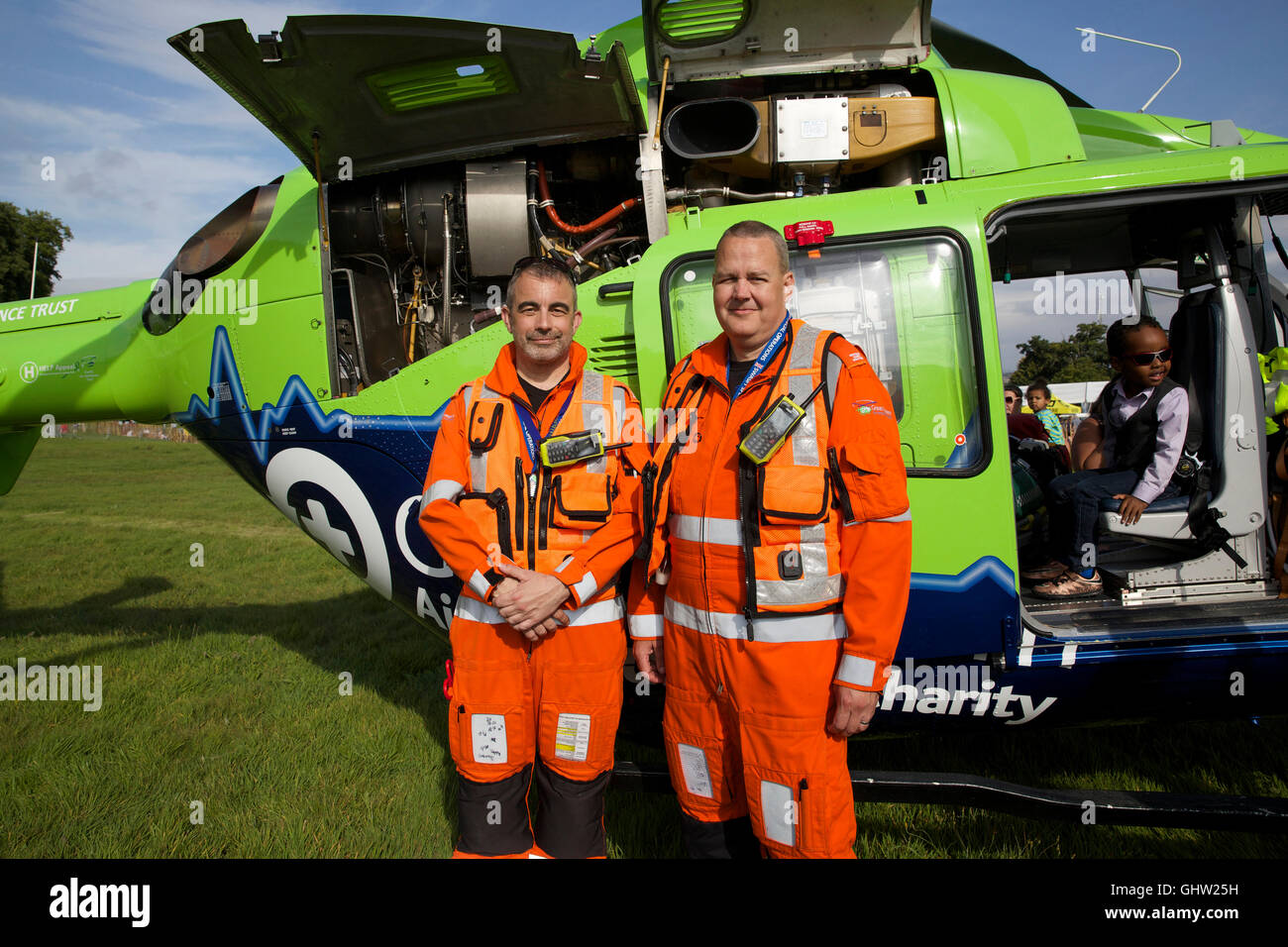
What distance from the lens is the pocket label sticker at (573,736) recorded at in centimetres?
229

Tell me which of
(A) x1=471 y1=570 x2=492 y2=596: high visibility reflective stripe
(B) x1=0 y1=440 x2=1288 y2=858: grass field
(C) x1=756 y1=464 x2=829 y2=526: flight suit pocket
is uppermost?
(C) x1=756 y1=464 x2=829 y2=526: flight suit pocket

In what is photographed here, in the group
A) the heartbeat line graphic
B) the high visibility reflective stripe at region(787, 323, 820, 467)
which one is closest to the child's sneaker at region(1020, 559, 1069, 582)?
the high visibility reflective stripe at region(787, 323, 820, 467)

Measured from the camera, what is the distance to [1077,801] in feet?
8.00

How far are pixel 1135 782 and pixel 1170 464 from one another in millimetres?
1613

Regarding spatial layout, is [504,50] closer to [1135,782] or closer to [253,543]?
[1135,782]

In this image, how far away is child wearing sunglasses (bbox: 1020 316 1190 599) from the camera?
329 centimetres

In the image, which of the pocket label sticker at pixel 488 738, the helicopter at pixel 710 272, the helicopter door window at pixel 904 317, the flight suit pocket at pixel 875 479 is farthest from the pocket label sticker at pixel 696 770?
the helicopter door window at pixel 904 317

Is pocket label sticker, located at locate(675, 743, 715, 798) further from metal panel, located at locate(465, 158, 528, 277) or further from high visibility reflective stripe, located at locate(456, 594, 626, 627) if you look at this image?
metal panel, located at locate(465, 158, 528, 277)

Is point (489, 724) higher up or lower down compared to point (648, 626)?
lower down

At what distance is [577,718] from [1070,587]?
2505mm

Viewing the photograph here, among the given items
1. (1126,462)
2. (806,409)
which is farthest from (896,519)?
(1126,462)

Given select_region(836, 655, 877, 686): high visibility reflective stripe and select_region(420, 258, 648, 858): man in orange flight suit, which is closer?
select_region(836, 655, 877, 686): high visibility reflective stripe

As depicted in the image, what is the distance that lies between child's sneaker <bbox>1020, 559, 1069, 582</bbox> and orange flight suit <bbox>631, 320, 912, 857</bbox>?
6.09 feet
